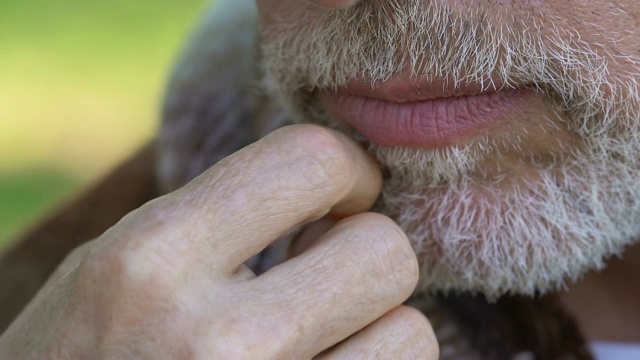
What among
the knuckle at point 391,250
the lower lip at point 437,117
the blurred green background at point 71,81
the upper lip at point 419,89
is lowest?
the blurred green background at point 71,81

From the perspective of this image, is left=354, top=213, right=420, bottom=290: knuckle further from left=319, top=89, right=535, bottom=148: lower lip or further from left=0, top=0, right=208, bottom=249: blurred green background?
left=0, top=0, right=208, bottom=249: blurred green background

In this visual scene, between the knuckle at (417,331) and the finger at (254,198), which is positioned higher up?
the finger at (254,198)

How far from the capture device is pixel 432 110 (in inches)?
34.7

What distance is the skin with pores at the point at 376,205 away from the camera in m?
0.70

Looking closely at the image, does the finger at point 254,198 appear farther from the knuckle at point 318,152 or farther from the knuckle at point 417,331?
the knuckle at point 417,331

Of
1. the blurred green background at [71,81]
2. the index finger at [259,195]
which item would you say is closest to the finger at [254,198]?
the index finger at [259,195]

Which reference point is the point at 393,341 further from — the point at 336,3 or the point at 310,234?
the point at 336,3

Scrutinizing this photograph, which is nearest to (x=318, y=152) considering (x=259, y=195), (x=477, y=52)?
(x=259, y=195)

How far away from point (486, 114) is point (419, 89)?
9 centimetres

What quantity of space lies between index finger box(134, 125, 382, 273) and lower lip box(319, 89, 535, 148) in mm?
106

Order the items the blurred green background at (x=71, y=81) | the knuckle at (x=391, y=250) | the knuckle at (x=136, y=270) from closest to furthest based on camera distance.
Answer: the knuckle at (x=136, y=270) < the knuckle at (x=391, y=250) < the blurred green background at (x=71, y=81)

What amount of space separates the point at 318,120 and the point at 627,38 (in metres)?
0.43

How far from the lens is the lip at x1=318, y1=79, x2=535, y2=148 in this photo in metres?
0.86

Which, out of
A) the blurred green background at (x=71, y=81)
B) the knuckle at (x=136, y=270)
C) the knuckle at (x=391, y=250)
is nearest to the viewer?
the knuckle at (x=136, y=270)
